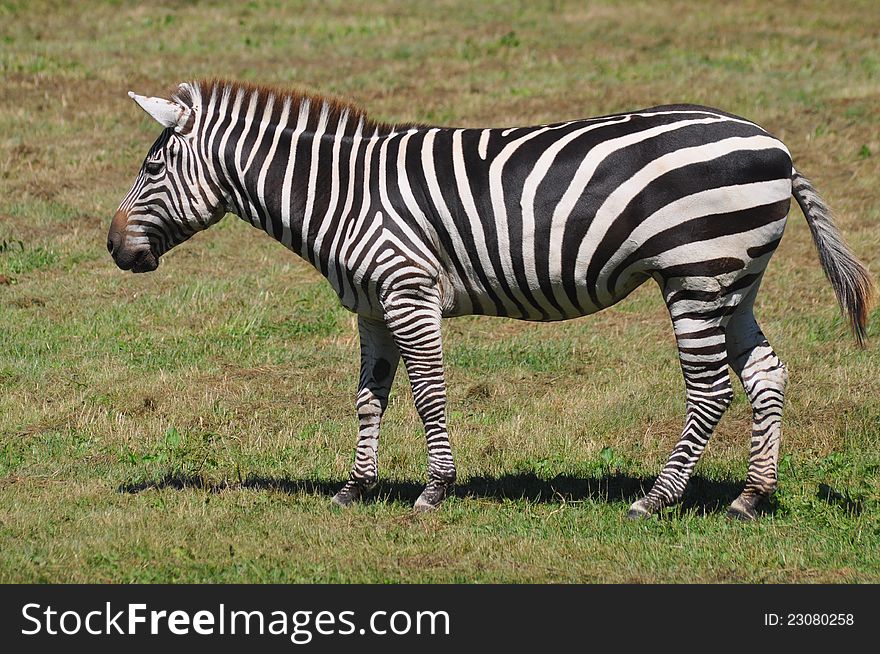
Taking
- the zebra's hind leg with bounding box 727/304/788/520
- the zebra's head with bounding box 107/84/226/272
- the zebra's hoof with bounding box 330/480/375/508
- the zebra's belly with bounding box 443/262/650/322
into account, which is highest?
the zebra's head with bounding box 107/84/226/272

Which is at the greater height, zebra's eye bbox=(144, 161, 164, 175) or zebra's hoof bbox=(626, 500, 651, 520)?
zebra's eye bbox=(144, 161, 164, 175)

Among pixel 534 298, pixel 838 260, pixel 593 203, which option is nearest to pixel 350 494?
pixel 534 298

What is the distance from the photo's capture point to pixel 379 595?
6777 mm

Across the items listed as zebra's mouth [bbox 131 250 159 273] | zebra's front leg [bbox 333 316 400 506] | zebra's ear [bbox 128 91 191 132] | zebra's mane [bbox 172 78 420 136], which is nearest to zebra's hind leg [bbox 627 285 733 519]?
zebra's front leg [bbox 333 316 400 506]

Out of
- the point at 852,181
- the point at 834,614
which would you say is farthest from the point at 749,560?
the point at 852,181

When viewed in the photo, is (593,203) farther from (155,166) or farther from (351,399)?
(351,399)

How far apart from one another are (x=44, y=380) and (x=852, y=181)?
12.9 metres

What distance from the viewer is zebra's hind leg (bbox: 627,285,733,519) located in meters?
8.08

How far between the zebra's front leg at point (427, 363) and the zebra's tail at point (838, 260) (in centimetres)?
286

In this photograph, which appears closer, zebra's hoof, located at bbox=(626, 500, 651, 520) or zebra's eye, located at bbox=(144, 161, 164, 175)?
zebra's hoof, located at bbox=(626, 500, 651, 520)

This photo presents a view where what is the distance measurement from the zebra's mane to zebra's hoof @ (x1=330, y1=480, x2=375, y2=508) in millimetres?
2732

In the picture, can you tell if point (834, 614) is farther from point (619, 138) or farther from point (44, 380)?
point (44, 380)

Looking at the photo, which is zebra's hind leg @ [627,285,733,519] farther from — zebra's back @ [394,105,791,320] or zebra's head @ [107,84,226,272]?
zebra's head @ [107,84,226,272]

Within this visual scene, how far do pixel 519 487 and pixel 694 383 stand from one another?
5.63ft
